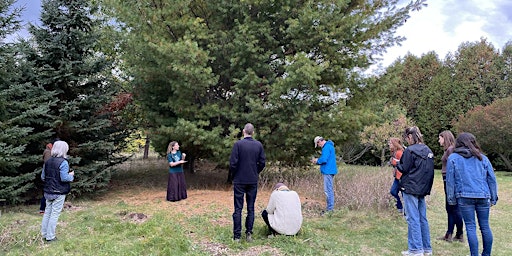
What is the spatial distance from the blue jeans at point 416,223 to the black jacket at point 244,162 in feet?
7.06

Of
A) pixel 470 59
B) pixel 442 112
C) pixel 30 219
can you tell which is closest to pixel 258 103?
pixel 30 219

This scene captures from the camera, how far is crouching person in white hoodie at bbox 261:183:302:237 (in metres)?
5.22

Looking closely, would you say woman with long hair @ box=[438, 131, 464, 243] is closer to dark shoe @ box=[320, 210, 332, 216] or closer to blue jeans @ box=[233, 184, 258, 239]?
dark shoe @ box=[320, 210, 332, 216]

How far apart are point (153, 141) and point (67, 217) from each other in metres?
3.50

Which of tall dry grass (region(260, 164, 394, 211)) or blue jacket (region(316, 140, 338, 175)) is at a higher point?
blue jacket (region(316, 140, 338, 175))

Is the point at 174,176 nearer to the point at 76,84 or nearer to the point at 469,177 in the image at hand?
the point at 76,84

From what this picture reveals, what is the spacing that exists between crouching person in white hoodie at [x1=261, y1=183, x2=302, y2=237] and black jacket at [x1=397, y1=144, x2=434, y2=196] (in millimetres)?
1573

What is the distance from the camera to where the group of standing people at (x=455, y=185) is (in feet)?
14.5

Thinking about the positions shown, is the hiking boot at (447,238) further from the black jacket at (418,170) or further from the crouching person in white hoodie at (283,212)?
the crouching person in white hoodie at (283,212)

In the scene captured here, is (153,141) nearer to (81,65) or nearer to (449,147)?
(81,65)

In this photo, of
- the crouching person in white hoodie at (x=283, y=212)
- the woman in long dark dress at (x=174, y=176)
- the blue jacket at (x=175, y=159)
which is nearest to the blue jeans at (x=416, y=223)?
the crouching person in white hoodie at (x=283, y=212)

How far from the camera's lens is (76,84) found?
9.02 metres

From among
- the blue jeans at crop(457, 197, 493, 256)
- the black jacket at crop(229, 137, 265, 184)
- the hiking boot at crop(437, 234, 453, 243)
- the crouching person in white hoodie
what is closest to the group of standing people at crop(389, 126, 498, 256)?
the blue jeans at crop(457, 197, 493, 256)

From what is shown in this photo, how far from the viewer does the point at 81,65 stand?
8766mm
